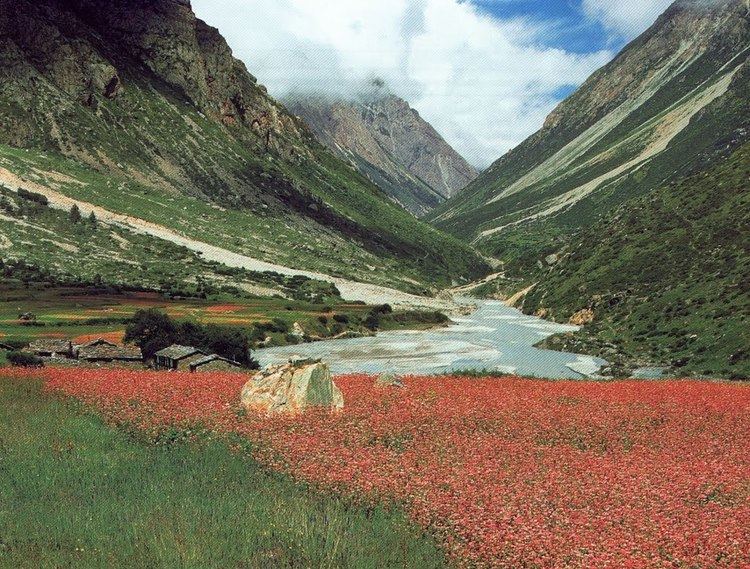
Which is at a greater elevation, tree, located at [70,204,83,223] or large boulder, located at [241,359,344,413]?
tree, located at [70,204,83,223]

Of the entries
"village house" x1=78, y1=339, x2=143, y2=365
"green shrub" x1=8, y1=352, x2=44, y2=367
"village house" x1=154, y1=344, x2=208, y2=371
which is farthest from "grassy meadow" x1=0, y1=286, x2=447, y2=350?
"green shrub" x1=8, y1=352, x2=44, y2=367

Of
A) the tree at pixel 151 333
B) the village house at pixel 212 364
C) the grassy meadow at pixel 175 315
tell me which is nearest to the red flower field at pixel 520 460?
the village house at pixel 212 364

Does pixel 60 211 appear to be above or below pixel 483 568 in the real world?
above

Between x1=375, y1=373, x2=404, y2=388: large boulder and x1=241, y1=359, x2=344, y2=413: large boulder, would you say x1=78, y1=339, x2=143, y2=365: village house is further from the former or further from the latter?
x1=241, y1=359, x2=344, y2=413: large boulder

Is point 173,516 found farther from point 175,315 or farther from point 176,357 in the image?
point 175,315

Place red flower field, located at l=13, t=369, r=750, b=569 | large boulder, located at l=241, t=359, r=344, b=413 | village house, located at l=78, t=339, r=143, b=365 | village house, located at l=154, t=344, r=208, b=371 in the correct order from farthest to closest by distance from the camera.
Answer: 1. village house, located at l=78, t=339, r=143, b=365
2. village house, located at l=154, t=344, r=208, b=371
3. large boulder, located at l=241, t=359, r=344, b=413
4. red flower field, located at l=13, t=369, r=750, b=569

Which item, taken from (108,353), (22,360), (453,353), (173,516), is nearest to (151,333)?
(108,353)

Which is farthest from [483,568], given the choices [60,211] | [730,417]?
[60,211]

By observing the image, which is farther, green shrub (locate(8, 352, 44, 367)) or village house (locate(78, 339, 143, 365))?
village house (locate(78, 339, 143, 365))

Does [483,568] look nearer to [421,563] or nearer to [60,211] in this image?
[421,563]
